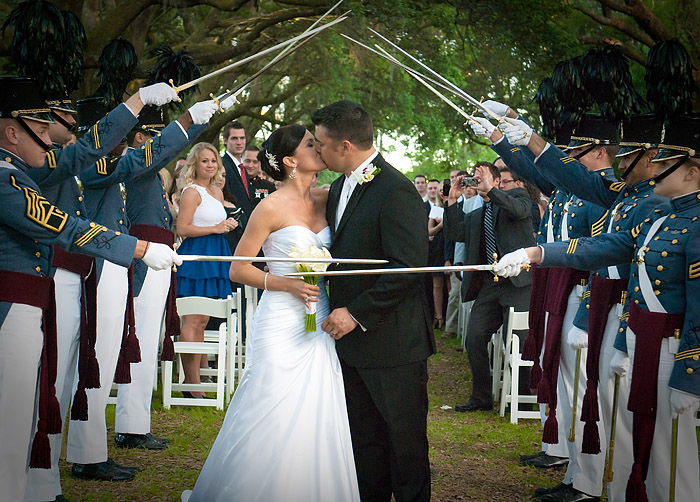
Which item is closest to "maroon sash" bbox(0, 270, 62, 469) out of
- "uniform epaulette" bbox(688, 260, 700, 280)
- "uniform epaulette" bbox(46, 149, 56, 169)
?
"uniform epaulette" bbox(46, 149, 56, 169)

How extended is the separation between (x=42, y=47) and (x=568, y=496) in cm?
427

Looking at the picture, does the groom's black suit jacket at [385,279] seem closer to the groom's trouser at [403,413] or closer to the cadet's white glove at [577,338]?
the groom's trouser at [403,413]

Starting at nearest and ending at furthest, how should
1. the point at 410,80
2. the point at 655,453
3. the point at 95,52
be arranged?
the point at 655,453, the point at 95,52, the point at 410,80

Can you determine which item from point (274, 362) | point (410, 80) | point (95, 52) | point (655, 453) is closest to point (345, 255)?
point (274, 362)

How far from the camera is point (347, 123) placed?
4266mm

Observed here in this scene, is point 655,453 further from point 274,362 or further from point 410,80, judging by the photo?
point 410,80

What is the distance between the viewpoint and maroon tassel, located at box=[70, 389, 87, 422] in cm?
473

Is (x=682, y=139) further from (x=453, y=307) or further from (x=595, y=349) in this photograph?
(x=453, y=307)

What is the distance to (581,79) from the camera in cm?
547

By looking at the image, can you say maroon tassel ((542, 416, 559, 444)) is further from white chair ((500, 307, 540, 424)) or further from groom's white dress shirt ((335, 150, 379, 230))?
white chair ((500, 307, 540, 424))

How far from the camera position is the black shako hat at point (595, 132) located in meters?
5.14

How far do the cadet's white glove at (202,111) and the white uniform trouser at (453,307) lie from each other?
7.42 meters

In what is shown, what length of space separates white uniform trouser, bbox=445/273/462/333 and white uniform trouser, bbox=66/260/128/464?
279 inches

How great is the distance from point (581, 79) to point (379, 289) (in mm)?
2420
